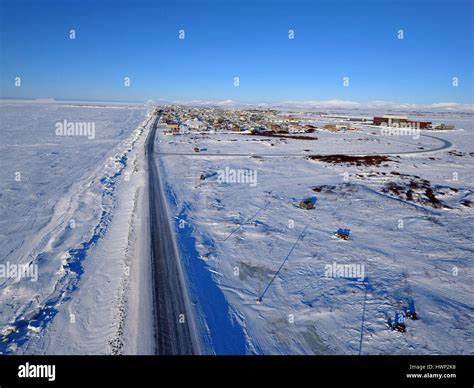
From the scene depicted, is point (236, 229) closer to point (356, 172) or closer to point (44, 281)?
point (44, 281)

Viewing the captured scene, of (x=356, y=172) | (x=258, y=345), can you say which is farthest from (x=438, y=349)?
(x=356, y=172)

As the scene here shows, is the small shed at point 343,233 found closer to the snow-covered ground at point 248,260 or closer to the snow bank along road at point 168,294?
the snow-covered ground at point 248,260

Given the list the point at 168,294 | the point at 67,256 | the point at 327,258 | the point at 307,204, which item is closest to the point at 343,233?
the point at 327,258

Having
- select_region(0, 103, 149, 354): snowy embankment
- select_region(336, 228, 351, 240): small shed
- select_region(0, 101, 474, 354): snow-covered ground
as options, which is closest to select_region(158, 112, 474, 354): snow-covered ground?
select_region(0, 101, 474, 354): snow-covered ground

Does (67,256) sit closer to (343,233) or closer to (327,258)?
(327,258)

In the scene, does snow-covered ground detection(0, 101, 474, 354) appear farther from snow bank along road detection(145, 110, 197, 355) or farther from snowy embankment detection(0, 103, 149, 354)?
snow bank along road detection(145, 110, 197, 355)

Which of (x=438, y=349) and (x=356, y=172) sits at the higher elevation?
(x=356, y=172)
